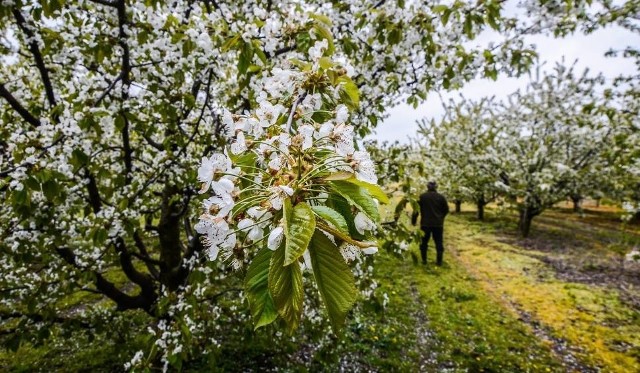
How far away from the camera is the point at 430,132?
78.9ft

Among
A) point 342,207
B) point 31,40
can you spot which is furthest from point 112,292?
point 342,207

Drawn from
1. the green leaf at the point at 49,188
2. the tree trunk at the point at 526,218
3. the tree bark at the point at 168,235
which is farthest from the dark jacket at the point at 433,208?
the green leaf at the point at 49,188

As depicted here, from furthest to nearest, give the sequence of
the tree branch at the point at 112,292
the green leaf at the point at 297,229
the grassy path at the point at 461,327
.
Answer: the grassy path at the point at 461,327
the tree branch at the point at 112,292
the green leaf at the point at 297,229

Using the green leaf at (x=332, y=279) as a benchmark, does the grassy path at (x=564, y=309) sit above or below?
below

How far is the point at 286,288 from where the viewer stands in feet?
2.50

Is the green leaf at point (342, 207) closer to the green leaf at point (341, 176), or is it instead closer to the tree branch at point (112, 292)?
the green leaf at point (341, 176)

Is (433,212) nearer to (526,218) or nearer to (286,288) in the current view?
(526,218)

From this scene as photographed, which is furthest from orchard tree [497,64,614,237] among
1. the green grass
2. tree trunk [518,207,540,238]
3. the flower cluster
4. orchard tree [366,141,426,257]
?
the flower cluster

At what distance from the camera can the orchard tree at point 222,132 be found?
35.9 inches

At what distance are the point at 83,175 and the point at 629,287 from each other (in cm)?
1082

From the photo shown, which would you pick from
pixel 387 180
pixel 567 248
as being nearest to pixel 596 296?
pixel 567 248

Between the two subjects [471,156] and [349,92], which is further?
[471,156]

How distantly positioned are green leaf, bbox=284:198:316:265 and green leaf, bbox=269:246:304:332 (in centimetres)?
6

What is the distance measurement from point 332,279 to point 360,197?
0.72 feet
